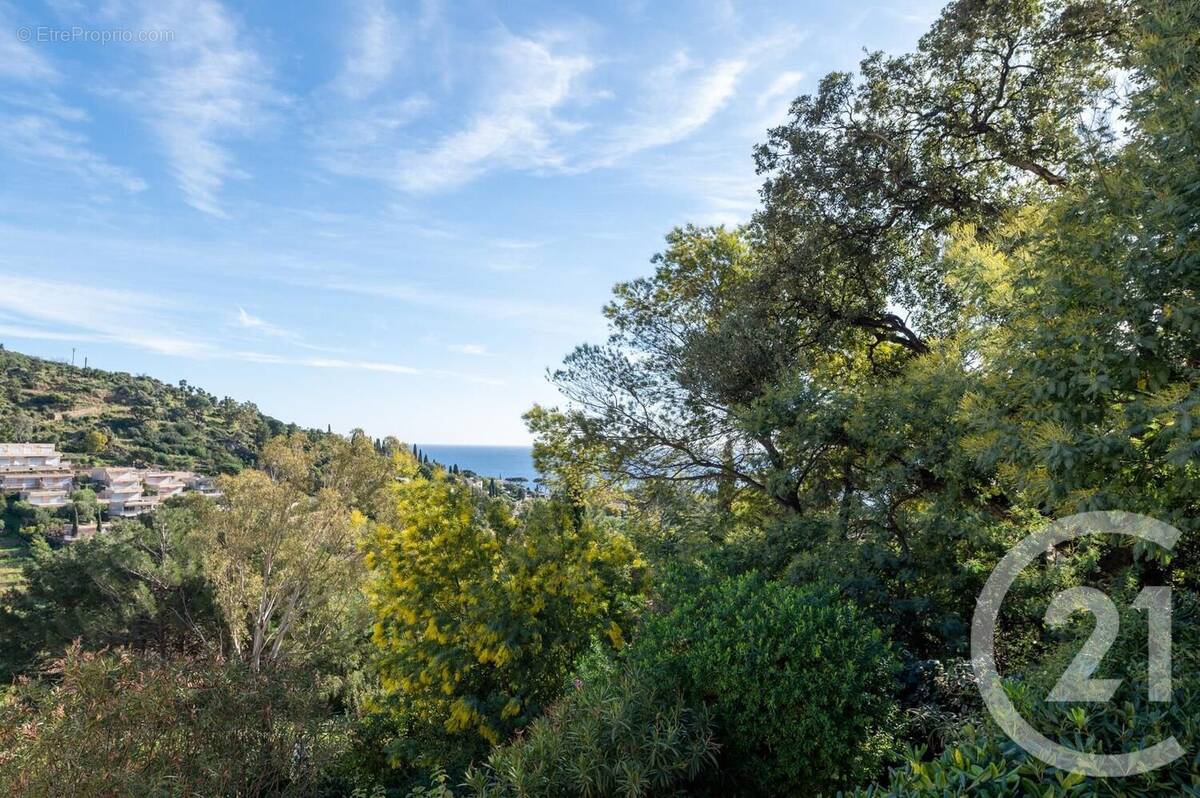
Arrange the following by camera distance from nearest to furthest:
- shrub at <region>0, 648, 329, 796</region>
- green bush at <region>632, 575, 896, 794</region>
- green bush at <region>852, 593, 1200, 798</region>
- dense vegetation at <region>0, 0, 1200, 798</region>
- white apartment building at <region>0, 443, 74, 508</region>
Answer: green bush at <region>852, 593, 1200, 798</region> → dense vegetation at <region>0, 0, 1200, 798</region> → green bush at <region>632, 575, 896, 794</region> → shrub at <region>0, 648, 329, 796</region> → white apartment building at <region>0, 443, 74, 508</region>

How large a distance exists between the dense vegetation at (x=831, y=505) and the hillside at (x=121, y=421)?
5372 centimetres

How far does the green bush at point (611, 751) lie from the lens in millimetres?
2883

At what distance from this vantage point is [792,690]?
329 cm

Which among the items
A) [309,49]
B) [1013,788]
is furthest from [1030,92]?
[309,49]

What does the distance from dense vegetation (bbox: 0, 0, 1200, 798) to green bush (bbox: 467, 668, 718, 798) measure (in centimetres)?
2

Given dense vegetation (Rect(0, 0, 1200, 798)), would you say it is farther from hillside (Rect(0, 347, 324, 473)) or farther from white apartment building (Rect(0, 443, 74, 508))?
white apartment building (Rect(0, 443, 74, 508))

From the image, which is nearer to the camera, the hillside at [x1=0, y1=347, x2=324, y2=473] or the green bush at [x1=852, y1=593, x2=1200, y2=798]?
the green bush at [x1=852, y1=593, x2=1200, y2=798]

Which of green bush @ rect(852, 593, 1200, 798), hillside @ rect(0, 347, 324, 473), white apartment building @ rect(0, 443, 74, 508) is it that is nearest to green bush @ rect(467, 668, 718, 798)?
green bush @ rect(852, 593, 1200, 798)

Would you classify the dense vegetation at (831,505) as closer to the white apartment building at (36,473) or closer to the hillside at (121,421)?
the hillside at (121,421)

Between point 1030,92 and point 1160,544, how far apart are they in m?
6.68

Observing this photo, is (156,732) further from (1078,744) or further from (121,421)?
(121,421)

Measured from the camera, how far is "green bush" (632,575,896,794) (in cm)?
323

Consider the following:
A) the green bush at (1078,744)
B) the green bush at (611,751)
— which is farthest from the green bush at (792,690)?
the green bush at (1078,744)

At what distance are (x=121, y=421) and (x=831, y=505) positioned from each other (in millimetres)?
76181
